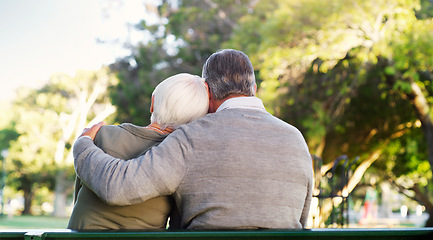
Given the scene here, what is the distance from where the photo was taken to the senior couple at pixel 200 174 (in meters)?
1.88

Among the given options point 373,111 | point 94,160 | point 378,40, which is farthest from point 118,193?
point 373,111

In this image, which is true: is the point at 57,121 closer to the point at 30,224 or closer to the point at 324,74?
the point at 30,224

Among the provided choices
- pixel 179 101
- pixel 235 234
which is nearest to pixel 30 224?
pixel 179 101

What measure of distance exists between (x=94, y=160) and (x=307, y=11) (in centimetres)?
1028

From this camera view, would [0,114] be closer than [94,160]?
No

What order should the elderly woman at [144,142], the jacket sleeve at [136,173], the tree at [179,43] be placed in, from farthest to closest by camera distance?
the tree at [179,43] < the elderly woman at [144,142] < the jacket sleeve at [136,173]

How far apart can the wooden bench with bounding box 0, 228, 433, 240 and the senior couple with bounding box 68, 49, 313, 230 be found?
333 mm

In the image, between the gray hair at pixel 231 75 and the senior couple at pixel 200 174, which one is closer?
the senior couple at pixel 200 174

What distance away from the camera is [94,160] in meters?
1.91

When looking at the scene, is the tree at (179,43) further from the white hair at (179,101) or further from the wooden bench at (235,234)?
the wooden bench at (235,234)

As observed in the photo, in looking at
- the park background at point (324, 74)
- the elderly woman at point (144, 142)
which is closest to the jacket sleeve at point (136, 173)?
the elderly woman at point (144, 142)

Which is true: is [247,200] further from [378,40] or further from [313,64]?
[313,64]

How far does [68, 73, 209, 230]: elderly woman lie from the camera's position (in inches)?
80.0

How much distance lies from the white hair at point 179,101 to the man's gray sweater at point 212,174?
0.24 meters
